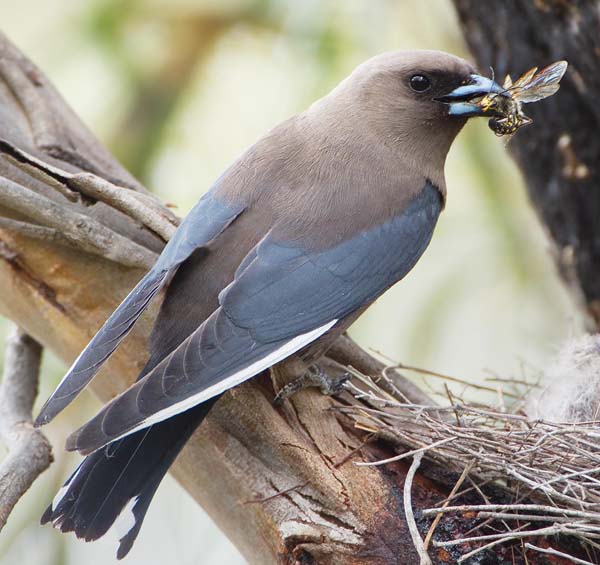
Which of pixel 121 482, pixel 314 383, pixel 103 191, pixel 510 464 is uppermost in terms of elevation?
pixel 103 191

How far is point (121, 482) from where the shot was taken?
3.05 meters

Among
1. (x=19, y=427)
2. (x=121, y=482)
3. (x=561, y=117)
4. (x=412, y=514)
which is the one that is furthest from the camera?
(x=561, y=117)

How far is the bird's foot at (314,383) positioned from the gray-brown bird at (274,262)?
0.05 meters

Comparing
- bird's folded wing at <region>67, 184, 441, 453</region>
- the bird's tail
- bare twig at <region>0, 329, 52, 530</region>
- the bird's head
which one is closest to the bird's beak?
the bird's head

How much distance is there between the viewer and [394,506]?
3041mm

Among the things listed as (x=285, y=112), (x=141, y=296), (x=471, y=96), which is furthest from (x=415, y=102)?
(x=285, y=112)

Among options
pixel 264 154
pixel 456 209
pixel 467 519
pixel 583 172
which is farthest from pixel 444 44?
pixel 467 519

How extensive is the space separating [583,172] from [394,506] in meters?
2.14

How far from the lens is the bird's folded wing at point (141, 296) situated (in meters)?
2.92

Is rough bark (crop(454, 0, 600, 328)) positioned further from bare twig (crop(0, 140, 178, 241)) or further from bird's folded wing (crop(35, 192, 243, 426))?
bare twig (crop(0, 140, 178, 241))

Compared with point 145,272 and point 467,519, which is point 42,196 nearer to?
point 145,272

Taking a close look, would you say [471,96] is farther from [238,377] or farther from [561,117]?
[238,377]

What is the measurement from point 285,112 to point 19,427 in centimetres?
339

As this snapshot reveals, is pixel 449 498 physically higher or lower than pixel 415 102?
lower
